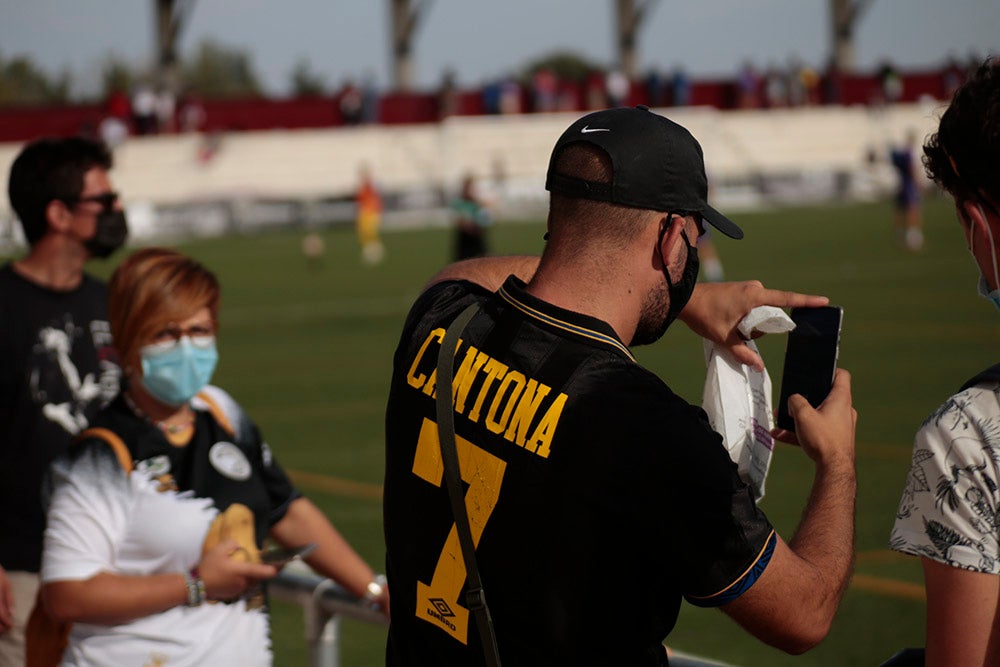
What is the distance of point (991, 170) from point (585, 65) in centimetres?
14427

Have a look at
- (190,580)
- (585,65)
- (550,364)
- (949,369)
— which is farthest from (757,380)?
(585,65)

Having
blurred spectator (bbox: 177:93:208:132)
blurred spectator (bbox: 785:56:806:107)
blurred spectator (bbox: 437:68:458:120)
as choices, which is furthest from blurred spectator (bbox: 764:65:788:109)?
blurred spectator (bbox: 177:93:208:132)

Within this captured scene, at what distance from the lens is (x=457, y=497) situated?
8.91 ft

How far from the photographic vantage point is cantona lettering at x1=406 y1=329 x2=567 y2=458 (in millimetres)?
2600

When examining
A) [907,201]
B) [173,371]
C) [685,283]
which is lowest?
[907,201]

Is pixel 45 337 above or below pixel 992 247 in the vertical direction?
below

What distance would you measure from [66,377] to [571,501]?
113 inches

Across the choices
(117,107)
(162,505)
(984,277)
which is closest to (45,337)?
(162,505)

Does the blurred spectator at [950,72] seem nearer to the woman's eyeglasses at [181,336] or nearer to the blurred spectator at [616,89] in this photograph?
the blurred spectator at [616,89]

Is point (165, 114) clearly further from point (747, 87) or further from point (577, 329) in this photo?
point (577, 329)

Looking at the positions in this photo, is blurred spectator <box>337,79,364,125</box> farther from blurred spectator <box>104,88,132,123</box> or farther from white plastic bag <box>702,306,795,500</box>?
white plastic bag <box>702,306,795,500</box>

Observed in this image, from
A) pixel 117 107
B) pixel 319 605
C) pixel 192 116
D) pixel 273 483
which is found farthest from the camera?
pixel 192 116

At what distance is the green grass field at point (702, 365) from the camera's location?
7.27 m

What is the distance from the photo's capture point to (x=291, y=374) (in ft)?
52.5
